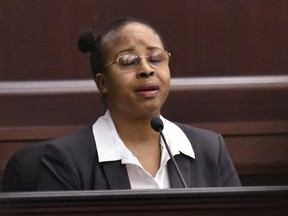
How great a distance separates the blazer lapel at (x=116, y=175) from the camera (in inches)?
101

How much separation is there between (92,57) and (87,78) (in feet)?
1.38

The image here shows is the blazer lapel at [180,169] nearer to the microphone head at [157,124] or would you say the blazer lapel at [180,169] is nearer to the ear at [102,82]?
the microphone head at [157,124]

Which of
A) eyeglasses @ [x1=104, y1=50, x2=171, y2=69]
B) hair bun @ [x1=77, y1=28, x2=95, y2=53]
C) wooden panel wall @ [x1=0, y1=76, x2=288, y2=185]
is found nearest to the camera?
eyeglasses @ [x1=104, y1=50, x2=171, y2=69]

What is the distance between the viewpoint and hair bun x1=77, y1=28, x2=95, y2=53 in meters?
2.77

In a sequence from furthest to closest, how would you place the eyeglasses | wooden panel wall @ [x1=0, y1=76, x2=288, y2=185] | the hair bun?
wooden panel wall @ [x1=0, y1=76, x2=288, y2=185] → the hair bun → the eyeglasses

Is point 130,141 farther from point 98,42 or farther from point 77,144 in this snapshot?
point 98,42

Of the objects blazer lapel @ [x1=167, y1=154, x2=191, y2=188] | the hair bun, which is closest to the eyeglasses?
the hair bun

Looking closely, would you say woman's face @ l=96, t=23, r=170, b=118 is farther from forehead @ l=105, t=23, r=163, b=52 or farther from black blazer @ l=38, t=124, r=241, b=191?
black blazer @ l=38, t=124, r=241, b=191

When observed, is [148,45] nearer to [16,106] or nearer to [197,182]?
[197,182]

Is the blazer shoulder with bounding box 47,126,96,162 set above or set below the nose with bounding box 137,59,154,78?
below

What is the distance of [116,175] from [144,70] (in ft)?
0.85

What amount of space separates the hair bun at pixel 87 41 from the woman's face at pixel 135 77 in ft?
0.20

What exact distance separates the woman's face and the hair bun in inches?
2.4

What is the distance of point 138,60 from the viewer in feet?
8.72
